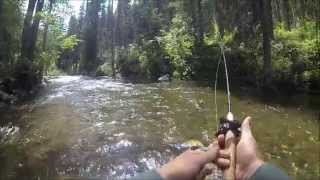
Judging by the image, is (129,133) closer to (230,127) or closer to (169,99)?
(169,99)

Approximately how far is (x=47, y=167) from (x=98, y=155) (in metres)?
0.97

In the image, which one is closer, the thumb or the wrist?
the wrist

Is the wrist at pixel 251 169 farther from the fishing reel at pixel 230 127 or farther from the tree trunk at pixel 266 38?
the tree trunk at pixel 266 38

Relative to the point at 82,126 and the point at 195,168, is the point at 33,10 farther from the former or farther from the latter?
the point at 195,168

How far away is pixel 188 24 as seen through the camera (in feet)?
94.9

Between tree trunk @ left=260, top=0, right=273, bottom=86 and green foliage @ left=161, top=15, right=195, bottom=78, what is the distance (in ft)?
16.7

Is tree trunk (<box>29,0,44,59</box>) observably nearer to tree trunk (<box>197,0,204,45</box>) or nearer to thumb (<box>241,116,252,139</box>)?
tree trunk (<box>197,0,204,45</box>)

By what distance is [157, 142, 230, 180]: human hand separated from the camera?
1.23 m

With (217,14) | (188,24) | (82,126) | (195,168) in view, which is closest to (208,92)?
(82,126)

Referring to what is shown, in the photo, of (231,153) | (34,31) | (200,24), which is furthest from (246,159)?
(200,24)

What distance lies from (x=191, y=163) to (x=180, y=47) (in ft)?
76.6

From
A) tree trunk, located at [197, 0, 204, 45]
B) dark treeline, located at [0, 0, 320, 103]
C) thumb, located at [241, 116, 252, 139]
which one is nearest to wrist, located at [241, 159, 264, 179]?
thumb, located at [241, 116, 252, 139]

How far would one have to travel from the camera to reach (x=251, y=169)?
4.23 feet

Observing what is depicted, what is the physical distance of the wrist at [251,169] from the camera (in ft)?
4.17
